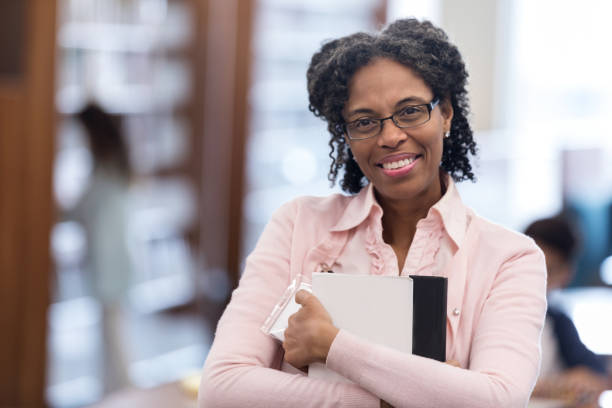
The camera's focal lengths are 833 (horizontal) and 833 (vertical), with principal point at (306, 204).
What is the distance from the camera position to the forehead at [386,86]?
1.48 m

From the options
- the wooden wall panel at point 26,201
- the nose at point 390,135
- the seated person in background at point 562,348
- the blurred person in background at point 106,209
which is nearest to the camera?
the nose at point 390,135

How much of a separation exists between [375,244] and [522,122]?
5.47m

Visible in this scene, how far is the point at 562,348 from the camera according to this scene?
2602 millimetres

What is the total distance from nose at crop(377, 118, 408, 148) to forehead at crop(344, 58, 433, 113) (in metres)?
0.03

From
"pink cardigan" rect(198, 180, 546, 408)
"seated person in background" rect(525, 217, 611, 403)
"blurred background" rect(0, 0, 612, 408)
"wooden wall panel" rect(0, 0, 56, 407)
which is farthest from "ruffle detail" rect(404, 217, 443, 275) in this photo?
"wooden wall panel" rect(0, 0, 56, 407)

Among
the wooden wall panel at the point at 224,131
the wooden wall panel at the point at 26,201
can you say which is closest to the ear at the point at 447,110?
the wooden wall panel at the point at 26,201

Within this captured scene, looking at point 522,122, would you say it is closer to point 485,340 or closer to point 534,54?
point 534,54

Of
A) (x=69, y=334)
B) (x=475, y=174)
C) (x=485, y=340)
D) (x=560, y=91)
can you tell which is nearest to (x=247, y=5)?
(x=69, y=334)

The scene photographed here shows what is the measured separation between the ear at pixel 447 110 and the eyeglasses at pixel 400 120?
4 centimetres

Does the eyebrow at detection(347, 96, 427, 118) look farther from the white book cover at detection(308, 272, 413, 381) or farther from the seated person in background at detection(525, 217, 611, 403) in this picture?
the seated person in background at detection(525, 217, 611, 403)

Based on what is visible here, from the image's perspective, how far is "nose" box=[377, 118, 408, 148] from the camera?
1.47m

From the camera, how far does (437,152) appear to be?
1.52 metres

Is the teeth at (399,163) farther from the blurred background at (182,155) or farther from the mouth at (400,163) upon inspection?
the blurred background at (182,155)

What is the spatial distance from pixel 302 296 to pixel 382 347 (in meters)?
0.16
